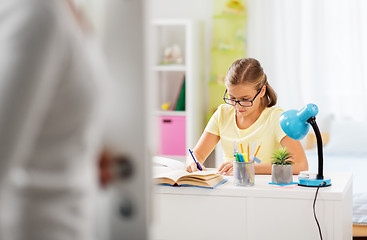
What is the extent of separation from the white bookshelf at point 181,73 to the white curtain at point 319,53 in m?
0.62

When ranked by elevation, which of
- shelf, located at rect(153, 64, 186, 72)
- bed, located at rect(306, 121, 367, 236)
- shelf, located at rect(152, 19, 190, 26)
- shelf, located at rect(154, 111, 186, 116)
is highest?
shelf, located at rect(152, 19, 190, 26)

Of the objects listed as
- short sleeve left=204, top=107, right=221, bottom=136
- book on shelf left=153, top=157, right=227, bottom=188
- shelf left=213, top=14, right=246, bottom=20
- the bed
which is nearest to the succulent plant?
book on shelf left=153, top=157, right=227, bottom=188

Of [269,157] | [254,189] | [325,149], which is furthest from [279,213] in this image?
[325,149]

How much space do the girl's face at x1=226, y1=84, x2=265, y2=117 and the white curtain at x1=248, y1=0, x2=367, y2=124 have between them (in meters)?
2.29

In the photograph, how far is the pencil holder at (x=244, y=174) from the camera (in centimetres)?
192

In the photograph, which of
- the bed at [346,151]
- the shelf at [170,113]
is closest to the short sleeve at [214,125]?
the bed at [346,151]

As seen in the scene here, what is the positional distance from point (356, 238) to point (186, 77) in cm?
201

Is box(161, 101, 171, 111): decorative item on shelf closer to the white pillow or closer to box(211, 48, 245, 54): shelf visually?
box(211, 48, 245, 54): shelf

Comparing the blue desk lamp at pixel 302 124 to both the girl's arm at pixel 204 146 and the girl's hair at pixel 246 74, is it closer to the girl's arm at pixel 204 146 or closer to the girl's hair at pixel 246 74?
the girl's hair at pixel 246 74

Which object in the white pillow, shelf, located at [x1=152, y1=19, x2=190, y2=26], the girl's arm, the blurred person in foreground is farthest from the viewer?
shelf, located at [x1=152, y1=19, x2=190, y2=26]

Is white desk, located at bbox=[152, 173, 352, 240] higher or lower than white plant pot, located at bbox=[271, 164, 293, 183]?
lower

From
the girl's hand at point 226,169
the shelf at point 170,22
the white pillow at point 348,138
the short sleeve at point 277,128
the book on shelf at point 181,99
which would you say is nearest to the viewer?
the girl's hand at point 226,169

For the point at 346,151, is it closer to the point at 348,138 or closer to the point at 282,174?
the point at 348,138

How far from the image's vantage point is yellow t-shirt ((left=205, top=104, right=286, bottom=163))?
2338mm
